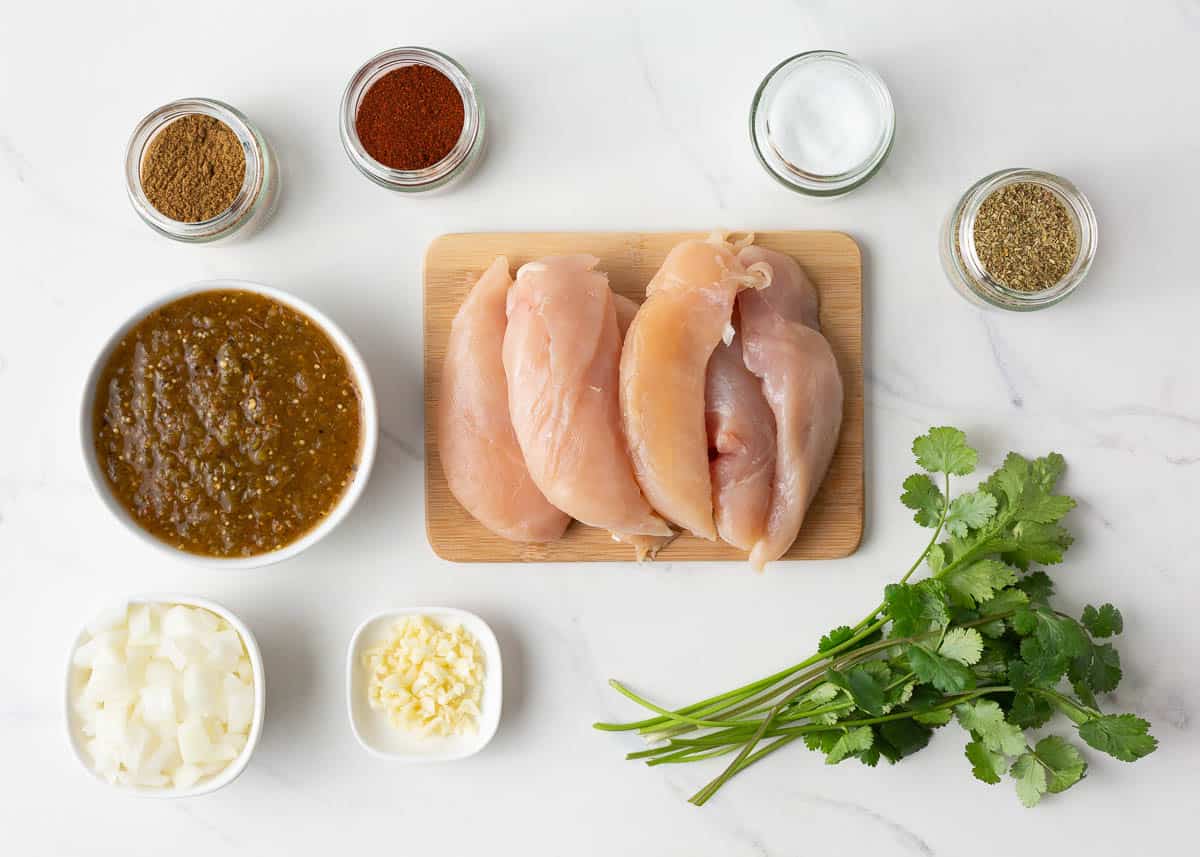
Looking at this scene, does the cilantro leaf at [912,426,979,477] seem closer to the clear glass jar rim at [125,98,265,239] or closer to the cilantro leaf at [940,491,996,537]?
the cilantro leaf at [940,491,996,537]

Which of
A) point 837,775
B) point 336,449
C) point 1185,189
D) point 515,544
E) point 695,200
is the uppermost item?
point 1185,189

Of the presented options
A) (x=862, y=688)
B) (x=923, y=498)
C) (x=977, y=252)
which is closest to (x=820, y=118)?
(x=977, y=252)

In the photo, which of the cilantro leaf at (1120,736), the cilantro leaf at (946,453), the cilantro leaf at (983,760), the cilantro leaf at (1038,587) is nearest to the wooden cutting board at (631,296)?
the cilantro leaf at (946,453)

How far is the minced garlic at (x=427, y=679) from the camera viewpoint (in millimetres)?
2070

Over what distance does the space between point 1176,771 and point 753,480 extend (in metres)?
1.20

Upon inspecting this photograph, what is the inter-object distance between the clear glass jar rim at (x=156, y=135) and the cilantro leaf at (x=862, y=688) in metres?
1.59

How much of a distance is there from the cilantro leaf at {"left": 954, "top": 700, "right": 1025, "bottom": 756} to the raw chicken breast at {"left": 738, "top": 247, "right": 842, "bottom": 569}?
0.50 m

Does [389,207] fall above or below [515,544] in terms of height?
above

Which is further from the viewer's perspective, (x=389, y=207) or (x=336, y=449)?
(x=389, y=207)

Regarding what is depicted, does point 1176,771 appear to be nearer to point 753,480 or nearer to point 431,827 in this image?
point 753,480

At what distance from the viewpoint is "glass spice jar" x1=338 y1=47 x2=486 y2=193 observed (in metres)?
2.06

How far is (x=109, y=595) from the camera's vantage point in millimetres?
2213

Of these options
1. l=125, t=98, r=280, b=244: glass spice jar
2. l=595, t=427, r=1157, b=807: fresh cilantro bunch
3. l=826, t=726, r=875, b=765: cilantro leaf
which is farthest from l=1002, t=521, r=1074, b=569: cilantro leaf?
l=125, t=98, r=280, b=244: glass spice jar

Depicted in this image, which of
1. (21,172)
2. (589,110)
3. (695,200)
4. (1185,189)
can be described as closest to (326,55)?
(589,110)
